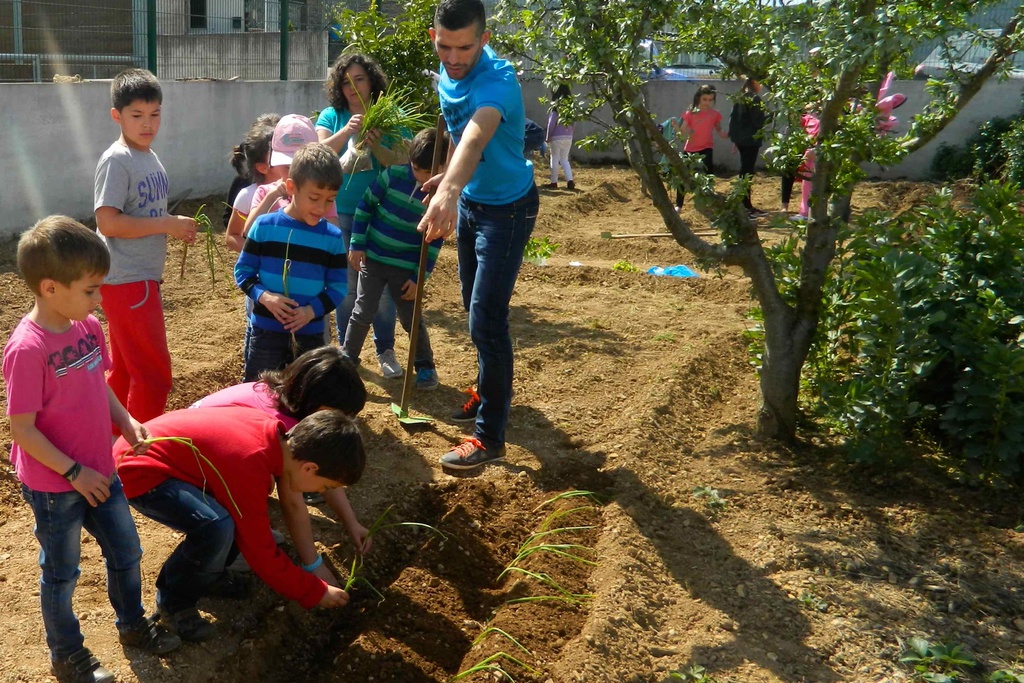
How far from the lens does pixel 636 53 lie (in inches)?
161

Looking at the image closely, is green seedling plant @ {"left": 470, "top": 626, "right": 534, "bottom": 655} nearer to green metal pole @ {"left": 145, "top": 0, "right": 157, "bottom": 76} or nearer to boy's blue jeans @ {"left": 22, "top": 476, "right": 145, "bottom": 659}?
boy's blue jeans @ {"left": 22, "top": 476, "right": 145, "bottom": 659}

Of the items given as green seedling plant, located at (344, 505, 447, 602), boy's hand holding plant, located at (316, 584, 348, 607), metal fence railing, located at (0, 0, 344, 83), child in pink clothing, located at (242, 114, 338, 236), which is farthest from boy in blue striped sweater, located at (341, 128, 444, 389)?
metal fence railing, located at (0, 0, 344, 83)

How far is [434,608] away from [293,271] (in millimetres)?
1526

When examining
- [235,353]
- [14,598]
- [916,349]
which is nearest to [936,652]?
[916,349]

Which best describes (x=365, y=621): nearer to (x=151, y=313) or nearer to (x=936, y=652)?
(x=151, y=313)

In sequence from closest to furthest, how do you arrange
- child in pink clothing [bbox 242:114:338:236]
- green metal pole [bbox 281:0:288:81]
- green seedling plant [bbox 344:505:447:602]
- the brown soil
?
the brown soil
green seedling plant [bbox 344:505:447:602]
child in pink clothing [bbox 242:114:338:236]
green metal pole [bbox 281:0:288:81]

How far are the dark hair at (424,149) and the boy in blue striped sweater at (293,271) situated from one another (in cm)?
91

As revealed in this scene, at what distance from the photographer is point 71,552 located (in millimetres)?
2740

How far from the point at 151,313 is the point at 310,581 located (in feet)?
5.26

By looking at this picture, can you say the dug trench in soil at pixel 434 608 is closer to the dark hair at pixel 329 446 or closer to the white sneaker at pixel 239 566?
the white sneaker at pixel 239 566

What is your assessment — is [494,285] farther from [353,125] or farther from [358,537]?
[353,125]

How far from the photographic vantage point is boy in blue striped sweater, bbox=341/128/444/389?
5.06 m

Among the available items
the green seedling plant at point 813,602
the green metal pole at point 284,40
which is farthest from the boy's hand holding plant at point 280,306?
the green metal pole at point 284,40

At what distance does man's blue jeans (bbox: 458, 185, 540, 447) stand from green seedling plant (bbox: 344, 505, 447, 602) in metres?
0.75
